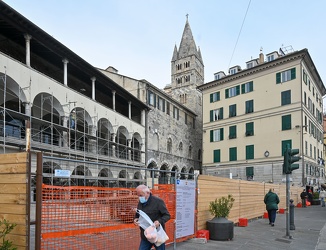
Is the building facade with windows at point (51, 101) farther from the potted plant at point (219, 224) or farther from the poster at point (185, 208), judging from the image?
the poster at point (185, 208)

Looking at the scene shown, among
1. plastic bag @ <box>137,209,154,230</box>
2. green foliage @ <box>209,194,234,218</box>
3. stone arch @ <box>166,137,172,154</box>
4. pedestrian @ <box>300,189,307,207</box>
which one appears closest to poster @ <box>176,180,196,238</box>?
green foliage @ <box>209,194,234,218</box>

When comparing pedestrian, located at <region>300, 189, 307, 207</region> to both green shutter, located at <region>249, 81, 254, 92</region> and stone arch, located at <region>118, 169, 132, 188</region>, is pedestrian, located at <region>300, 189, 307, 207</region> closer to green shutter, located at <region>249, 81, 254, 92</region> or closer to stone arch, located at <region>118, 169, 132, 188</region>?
stone arch, located at <region>118, 169, 132, 188</region>

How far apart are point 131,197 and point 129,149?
83.3 ft

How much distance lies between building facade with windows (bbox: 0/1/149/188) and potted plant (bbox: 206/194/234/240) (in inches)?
254

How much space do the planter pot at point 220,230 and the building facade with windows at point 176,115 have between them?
19944 mm

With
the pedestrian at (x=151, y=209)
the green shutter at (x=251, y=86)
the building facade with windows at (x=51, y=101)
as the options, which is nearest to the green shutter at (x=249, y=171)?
the green shutter at (x=251, y=86)

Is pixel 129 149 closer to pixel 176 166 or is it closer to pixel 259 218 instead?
pixel 176 166

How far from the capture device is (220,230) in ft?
32.4

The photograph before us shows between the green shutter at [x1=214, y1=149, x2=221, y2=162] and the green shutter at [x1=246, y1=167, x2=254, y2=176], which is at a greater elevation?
the green shutter at [x1=214, y1=149, x2=221, y2=162]

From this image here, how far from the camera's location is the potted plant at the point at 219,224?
9.89 meters

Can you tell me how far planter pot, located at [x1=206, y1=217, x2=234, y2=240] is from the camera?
32.4 feet

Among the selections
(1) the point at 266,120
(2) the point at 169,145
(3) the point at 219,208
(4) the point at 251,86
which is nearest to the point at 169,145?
(2) the point at 169,145

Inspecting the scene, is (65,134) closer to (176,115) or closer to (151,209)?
(151,209)

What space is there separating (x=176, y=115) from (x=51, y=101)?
26.4 meters
